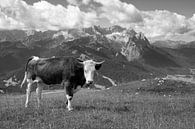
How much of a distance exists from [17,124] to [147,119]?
632cm

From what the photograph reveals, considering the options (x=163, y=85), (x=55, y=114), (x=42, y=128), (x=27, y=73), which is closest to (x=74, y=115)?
(x=55, y=114)

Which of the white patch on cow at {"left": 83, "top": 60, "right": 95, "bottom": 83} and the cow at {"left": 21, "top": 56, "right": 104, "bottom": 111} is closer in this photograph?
the white patch on cow at {"left": 83, "top": 60, "right": 95, "bottom": 83}

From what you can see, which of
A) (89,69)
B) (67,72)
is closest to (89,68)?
(89,69)

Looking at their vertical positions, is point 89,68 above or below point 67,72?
above

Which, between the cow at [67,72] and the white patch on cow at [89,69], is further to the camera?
the cow at [67,72]

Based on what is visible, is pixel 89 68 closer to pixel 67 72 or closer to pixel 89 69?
pixel 89 69

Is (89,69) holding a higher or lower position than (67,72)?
higher

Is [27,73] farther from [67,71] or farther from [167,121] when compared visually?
[167,121]

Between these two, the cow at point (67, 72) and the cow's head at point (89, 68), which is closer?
the cow's head at point (89, 68)

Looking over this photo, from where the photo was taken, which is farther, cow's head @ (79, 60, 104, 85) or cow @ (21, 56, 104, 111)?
cow @ (21, 56, 104, 111)

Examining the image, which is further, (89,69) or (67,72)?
(67,72)

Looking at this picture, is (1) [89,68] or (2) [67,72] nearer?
(1) [89,68]

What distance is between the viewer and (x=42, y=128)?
12047mm

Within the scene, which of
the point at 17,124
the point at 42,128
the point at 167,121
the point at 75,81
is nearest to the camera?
the point at 42,128
